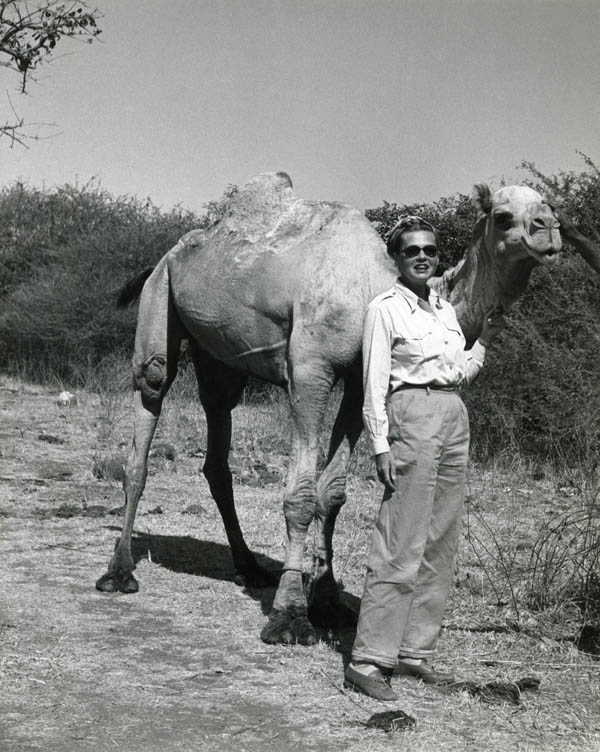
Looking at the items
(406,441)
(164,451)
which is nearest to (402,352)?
(406,441)

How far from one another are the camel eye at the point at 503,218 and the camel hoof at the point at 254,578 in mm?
3001

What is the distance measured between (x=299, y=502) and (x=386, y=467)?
46.6 inches

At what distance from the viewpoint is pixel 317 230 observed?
582 centimetres

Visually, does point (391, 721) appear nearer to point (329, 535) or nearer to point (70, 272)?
point (329, 535)

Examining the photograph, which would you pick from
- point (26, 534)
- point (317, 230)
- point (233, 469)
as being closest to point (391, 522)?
→ point (317, 230)

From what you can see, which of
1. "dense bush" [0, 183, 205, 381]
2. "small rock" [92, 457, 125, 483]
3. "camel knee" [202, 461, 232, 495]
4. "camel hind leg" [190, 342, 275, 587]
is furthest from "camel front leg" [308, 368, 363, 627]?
"dense bush" [0, 183, 205, 381]

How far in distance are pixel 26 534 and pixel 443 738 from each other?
4573mm

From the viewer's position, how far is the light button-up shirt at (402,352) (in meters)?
4.43

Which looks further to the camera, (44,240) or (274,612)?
(44,240)

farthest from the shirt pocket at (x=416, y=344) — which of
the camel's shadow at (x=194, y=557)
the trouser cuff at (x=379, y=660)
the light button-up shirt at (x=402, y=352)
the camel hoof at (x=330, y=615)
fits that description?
the camel's shadow at (x=194, y=557)

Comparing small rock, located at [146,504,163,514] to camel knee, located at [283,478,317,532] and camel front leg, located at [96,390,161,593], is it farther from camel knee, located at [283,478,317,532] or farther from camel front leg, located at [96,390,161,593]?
camel knee, located at [283,478,317,532]

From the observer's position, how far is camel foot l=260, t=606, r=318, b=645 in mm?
5219

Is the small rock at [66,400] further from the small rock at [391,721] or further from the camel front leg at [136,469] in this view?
the small rock at [391,721]

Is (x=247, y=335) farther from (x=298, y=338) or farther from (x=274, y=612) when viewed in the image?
(x=274, y=612)
